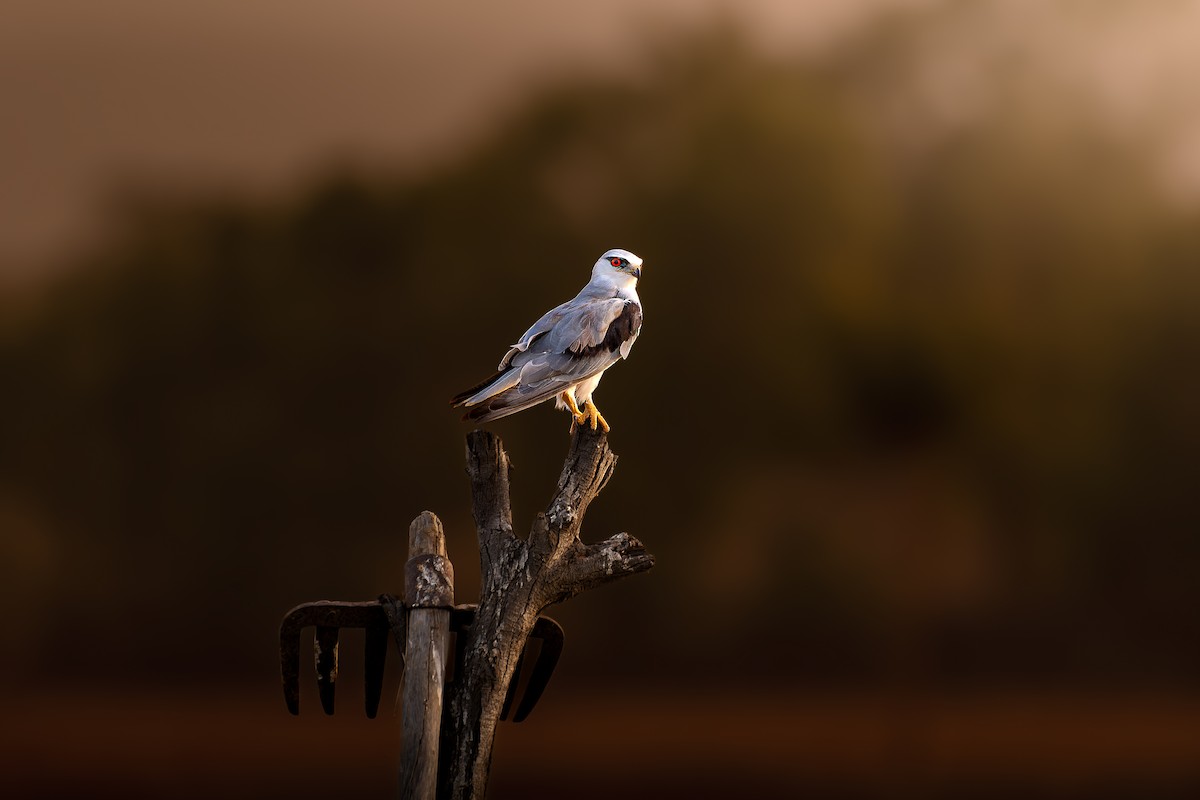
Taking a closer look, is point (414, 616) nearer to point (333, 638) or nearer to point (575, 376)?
point (333, 638)

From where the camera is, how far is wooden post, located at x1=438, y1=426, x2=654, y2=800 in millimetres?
4695

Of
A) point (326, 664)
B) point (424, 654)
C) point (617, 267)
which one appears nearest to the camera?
point (424, 654)

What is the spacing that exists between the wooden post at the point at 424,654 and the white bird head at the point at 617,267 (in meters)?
1.28

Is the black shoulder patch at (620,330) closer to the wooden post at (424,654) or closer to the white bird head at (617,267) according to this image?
the white bird head at (617,267)

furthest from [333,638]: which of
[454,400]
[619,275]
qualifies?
[619,275]

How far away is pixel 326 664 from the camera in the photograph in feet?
16.1

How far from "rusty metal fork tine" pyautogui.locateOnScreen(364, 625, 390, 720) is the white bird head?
1.74 metres

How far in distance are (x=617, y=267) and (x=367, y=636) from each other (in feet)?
6.12

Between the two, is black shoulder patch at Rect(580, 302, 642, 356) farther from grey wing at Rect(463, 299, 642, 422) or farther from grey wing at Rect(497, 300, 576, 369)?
grey wing at Rect(497, 300, 576, 369)

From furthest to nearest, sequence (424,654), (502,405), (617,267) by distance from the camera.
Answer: (617,267), (502,405), (424,654)

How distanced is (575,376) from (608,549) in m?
0.71

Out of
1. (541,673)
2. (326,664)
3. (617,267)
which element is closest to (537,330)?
(617,267)

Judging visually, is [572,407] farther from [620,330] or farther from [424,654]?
[424,654]

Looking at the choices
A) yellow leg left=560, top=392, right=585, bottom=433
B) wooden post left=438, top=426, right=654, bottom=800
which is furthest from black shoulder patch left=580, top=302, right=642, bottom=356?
wooden post left=438, top=426, right=654, bottom=800
